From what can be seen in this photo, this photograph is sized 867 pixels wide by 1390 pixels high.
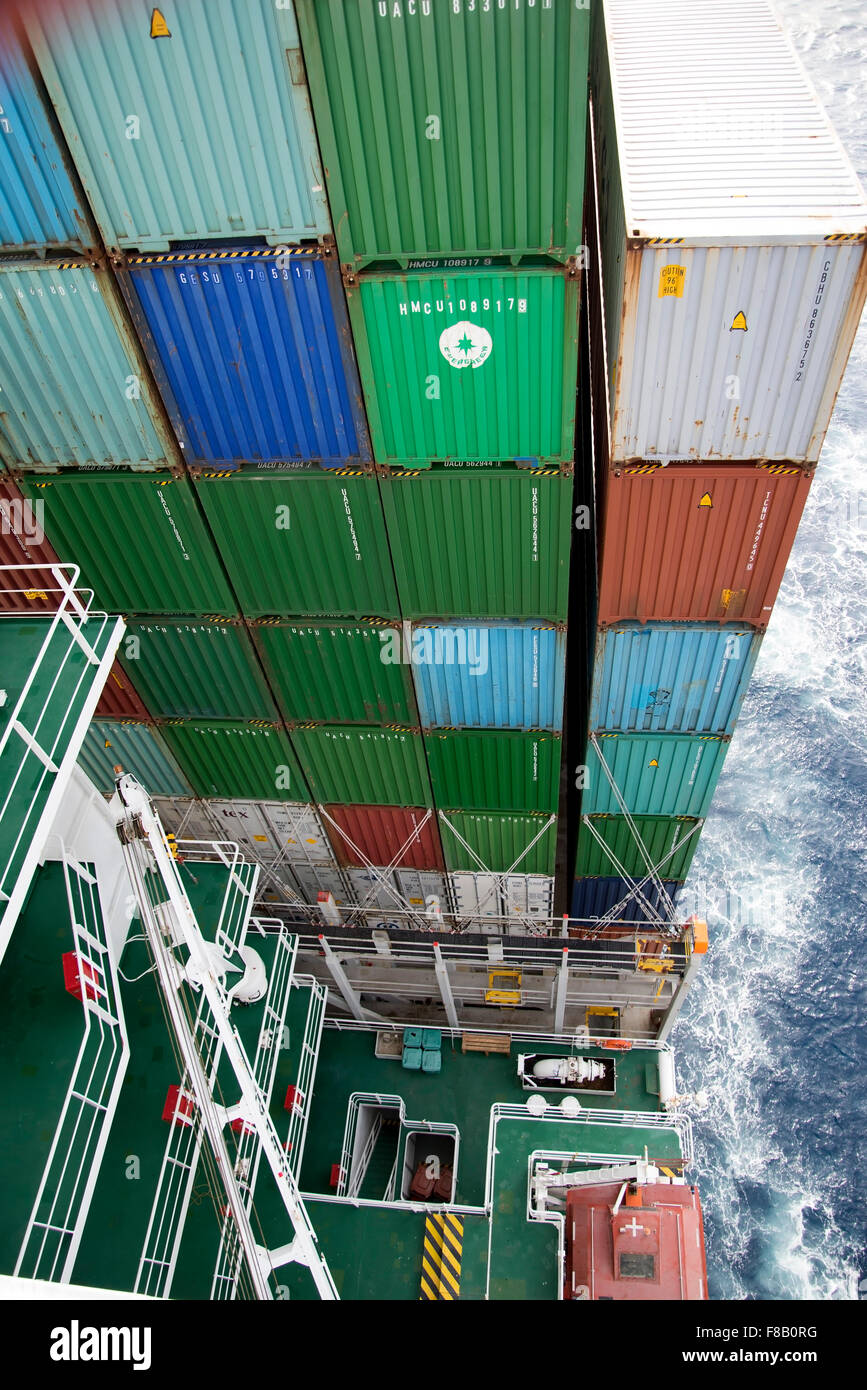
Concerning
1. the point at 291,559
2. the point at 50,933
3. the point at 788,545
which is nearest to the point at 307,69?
the point at 291,559

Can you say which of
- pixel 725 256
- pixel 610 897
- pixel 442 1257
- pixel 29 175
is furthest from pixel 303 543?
pixel 442 1257

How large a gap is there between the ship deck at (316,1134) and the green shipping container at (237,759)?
4.12m

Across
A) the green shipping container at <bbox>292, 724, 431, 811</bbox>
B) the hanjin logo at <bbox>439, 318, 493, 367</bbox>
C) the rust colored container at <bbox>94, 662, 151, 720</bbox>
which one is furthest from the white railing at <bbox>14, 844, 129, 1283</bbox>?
the hanjin logo at <bbox>439, 318, 493, 367</bbox>

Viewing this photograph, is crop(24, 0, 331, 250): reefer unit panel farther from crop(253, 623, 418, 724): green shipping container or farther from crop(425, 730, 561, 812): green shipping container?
crop(425, 730, 561, 812): green shipping container

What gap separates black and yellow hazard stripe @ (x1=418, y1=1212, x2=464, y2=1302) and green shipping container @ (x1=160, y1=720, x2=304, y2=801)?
381 inches

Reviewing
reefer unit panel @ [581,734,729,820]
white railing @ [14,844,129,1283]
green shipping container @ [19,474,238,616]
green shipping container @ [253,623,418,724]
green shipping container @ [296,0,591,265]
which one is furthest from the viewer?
reefer unit panel @ [581,734,729,820]

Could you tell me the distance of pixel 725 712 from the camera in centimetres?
1769

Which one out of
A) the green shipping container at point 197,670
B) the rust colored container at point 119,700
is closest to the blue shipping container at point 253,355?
the green shipping container at point 197,670

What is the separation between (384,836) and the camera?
2227cm

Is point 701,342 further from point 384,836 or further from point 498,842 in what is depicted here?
point 384,836

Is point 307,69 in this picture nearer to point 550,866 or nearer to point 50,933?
point 50,933

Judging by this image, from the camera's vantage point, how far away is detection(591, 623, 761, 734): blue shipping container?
16.5 metres

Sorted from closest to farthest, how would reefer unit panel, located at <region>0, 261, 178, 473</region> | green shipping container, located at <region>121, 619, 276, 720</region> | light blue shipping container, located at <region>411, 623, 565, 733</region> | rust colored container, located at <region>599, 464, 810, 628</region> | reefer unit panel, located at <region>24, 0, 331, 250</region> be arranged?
reefer unit panel, located at <region>24, 0, 331, 250</region>
reefer unit panel, located at <region>0, 261, 178, 473</region>
rust colored container, located at <region>599, 464, 810, 628</region>
light blue shipping container, located at <region>411, 623, 565, 733</region>
green shipping container, located at <region>121, 619, 276, 720</region>

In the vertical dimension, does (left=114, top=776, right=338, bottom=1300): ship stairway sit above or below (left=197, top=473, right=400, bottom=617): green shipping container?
below
